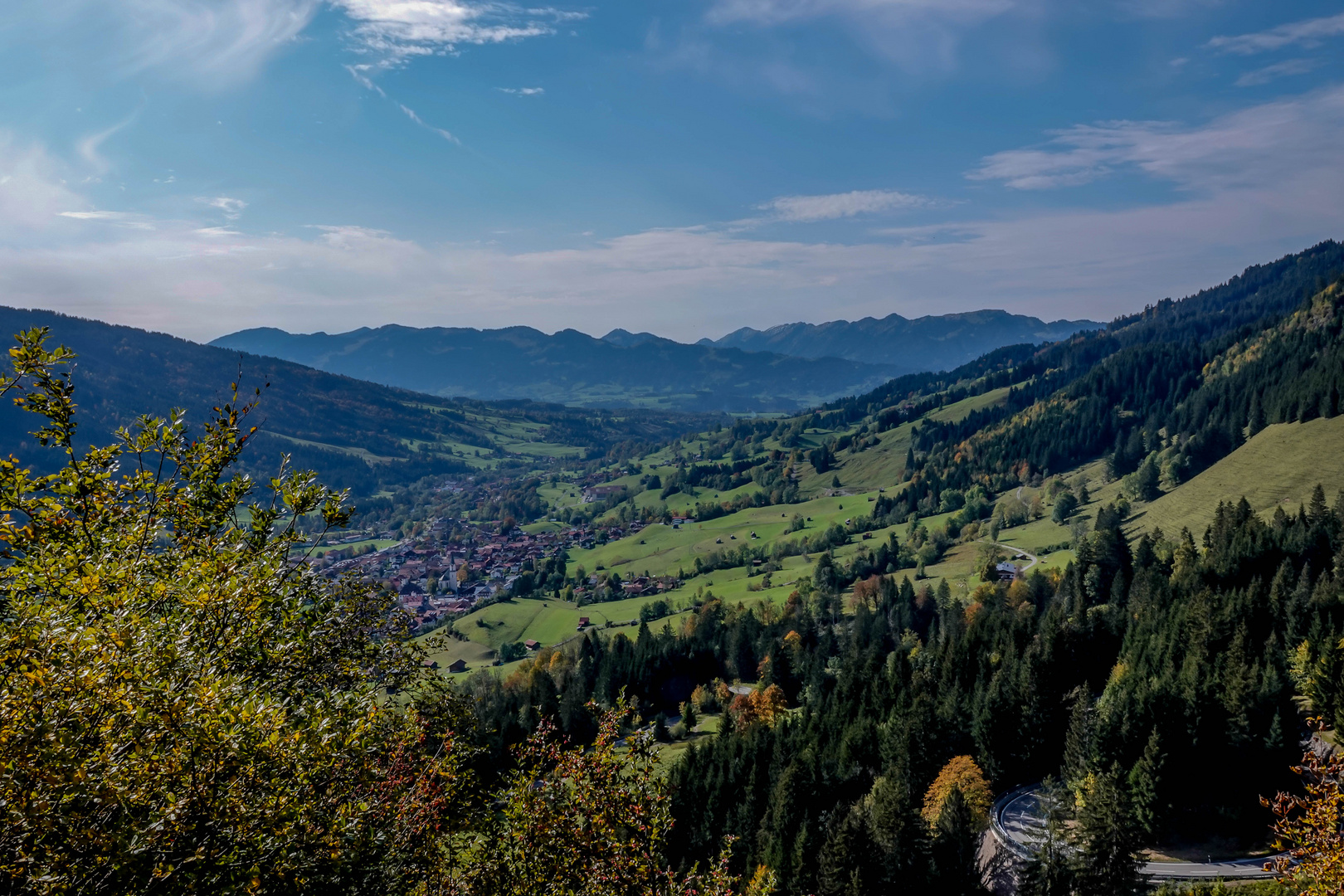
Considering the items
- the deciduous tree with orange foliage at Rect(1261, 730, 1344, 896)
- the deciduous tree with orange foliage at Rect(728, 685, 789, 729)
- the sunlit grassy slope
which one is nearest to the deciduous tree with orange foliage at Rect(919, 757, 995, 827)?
the deciduous tree with orange foliage at Rect(728, 685, 789, 729)

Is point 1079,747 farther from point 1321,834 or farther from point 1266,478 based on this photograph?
point 1266,478

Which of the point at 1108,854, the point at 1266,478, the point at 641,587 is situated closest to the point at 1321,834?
the point at 1108,854

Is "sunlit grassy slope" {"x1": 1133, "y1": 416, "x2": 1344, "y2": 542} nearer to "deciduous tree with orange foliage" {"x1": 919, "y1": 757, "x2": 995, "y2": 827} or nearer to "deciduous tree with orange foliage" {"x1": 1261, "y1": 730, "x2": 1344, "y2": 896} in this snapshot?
"deciduous tree with orange foliage" {"x1": 919, "y1": 757, "x2": 995, "y2": 827}

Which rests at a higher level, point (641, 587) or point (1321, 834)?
point (1321, 834)

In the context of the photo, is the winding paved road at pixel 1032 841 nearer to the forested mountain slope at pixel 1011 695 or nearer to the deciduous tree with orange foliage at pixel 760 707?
the forested mountain slope at pixel 1011 695

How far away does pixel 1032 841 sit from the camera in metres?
52.0

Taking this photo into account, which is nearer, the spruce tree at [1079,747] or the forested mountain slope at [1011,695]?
the forested mountain slope at [1011,695]

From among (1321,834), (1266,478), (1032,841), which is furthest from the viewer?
(1266,478)

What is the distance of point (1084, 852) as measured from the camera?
1654 inches

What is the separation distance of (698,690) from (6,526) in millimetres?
105317

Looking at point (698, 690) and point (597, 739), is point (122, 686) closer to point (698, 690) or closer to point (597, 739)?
point (597, 739)

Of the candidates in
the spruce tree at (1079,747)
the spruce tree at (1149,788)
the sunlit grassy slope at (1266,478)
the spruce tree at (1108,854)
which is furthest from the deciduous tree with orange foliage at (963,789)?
the sunlit grassy slope at (1266,478)

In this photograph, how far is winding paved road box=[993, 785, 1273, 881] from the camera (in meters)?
46.6

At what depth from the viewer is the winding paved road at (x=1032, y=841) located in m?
46.6
